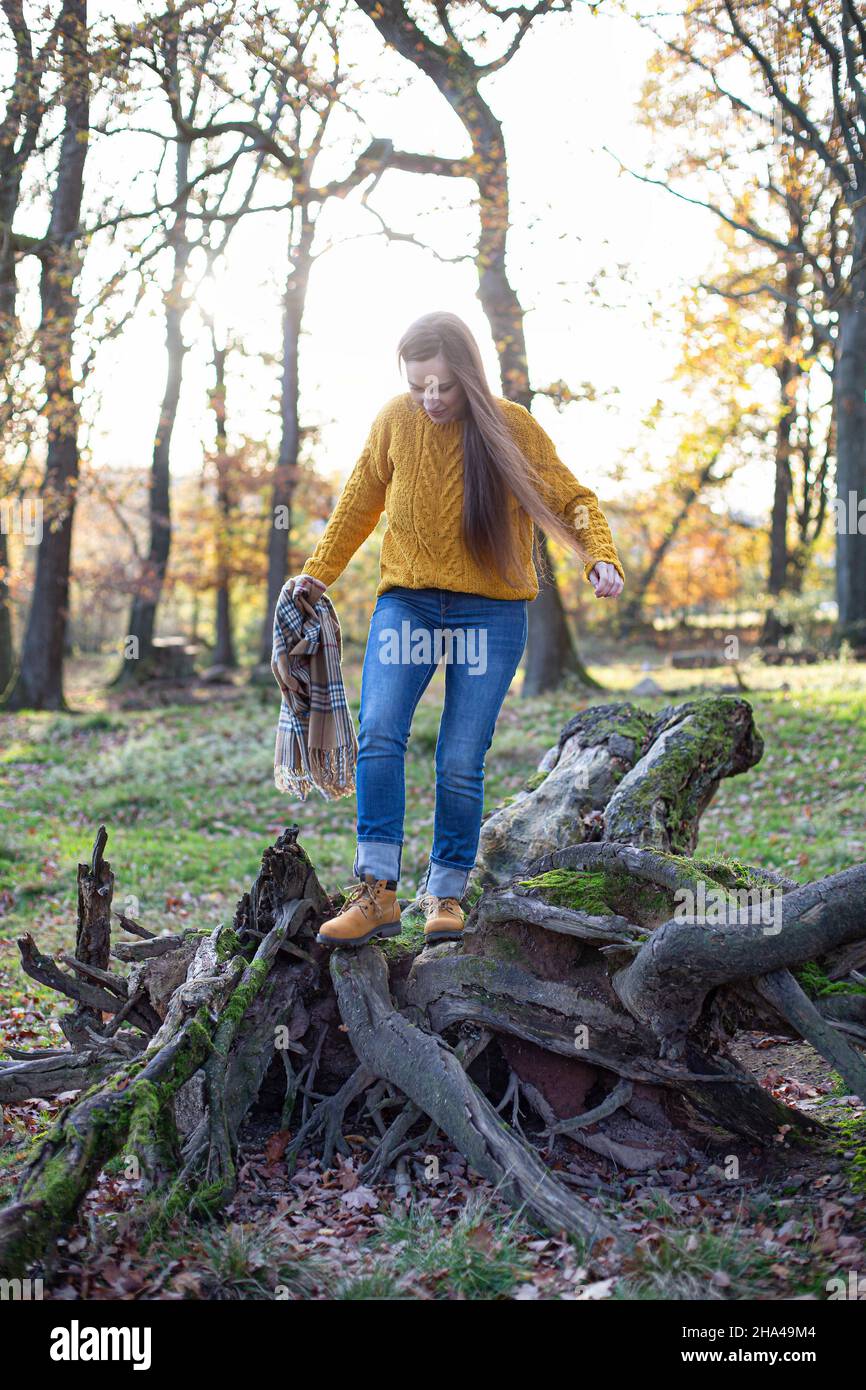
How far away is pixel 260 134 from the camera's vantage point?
13.1 metres

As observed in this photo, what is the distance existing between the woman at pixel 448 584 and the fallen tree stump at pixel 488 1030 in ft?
0.95

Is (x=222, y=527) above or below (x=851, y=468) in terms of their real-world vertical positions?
above

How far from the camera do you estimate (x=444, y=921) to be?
4.36 metres

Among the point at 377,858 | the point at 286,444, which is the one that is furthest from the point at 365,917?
the point at 286,444

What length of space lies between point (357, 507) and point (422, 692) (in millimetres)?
855

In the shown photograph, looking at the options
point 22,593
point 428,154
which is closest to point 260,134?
point 428,154

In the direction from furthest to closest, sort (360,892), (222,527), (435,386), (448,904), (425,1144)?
1. (222,527)
2. (448,904)
3. (360,892)
4. (435,386)
5. (425,1144)

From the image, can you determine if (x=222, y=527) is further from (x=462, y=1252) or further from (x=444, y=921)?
(x=462, y=1252)

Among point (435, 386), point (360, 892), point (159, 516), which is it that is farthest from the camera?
point (159, 516)

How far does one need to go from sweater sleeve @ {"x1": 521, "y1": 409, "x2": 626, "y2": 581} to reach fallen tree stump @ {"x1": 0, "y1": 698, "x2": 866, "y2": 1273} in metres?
1.15

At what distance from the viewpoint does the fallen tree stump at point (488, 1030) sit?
3615mm

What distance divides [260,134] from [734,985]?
1228 centimetres
